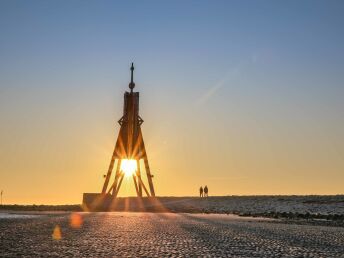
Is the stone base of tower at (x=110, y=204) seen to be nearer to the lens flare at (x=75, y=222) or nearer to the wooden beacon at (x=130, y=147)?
the wooden beacon at (x=130, y=147)

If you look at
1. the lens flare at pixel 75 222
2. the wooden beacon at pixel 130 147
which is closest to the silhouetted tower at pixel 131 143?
the wooden beacon at pixel 130 147

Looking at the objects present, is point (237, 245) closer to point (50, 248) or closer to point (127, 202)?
point (50, 248)

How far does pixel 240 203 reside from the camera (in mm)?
41844

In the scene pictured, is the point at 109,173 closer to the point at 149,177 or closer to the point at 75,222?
the point at 149,177

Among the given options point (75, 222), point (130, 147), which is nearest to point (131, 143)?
point (130, 147)

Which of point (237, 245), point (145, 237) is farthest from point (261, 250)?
point (145, 237)

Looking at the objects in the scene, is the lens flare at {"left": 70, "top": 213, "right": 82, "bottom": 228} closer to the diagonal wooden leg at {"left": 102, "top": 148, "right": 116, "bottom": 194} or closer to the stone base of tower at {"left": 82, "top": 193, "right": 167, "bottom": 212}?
the stone base of tower at {"left": 82, "top": 193, "right": 167, "bottom": 212}

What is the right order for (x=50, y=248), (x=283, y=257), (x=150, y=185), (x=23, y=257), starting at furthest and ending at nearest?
1. (x=150, y=185)
2. (x=50, y=248)
3. (x=283, y=257)
4. (x=23, y=257)

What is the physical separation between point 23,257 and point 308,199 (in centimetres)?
3812

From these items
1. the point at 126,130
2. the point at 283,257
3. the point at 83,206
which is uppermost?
the point at 126,130

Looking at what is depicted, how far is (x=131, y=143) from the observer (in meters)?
51.0

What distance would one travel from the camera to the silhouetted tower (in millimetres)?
50406

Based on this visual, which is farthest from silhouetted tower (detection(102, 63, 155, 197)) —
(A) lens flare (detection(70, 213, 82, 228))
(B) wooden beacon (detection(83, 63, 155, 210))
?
(A) lens flare (detection(70, 213, 82, 228))

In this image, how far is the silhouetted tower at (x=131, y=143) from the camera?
5041cm
